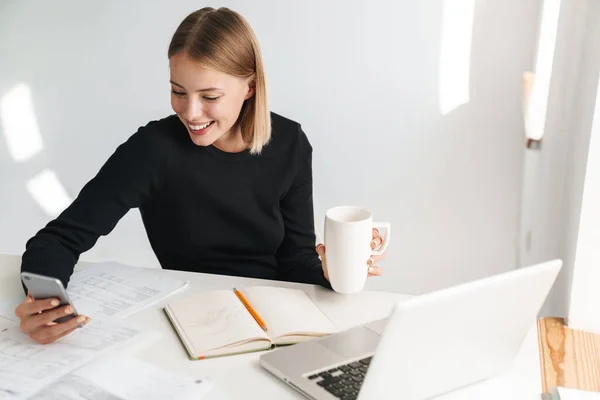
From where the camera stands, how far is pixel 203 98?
52.2 inches

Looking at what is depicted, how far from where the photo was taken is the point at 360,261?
43.8 inches

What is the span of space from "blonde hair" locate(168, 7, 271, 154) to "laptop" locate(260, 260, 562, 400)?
0.58m

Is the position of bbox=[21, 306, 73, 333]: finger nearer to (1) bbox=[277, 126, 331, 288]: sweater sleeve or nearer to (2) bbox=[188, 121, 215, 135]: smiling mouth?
(2) bbox=[188, 121, 215, 135]: smiling mouth

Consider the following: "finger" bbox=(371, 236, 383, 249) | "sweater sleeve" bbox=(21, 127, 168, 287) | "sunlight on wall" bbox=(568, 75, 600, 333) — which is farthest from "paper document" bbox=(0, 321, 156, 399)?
"sunlight on wall" bbox=(568, 75, 600, 333)

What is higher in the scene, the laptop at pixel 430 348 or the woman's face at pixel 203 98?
the woman's face at pixel 203 98

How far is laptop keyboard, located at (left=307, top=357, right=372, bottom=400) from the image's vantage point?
34.0 inches

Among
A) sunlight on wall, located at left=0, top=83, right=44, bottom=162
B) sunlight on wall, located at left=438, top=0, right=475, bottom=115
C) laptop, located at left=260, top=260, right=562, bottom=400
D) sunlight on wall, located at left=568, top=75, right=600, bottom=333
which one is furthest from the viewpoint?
sunlight on wall, located at left=0, top=83, right=44, bottom=162

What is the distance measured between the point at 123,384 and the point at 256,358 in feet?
0.61

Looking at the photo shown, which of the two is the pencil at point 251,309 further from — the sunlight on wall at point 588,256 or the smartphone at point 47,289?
the sunlight on wall at point 588,256

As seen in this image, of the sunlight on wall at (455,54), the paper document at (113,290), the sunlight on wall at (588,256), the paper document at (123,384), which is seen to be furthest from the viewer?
the sunlight on wall at (455,54)

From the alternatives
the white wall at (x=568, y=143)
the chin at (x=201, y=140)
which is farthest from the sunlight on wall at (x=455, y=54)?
the chin at (x=201, y=140)

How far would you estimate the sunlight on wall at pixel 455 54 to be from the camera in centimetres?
195

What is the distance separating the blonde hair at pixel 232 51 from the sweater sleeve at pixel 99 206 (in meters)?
0.18

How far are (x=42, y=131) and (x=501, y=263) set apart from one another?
1.63m
